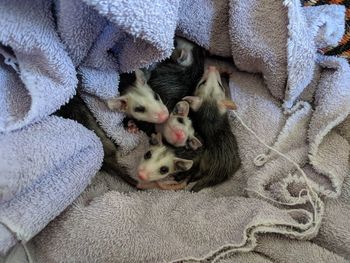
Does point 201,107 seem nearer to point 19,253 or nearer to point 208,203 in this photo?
point 208,203

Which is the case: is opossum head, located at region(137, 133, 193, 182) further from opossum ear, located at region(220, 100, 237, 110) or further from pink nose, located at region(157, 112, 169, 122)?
opossum ear, located at region(220, 100, 237, 110)

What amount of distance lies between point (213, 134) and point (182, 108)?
0.13 m

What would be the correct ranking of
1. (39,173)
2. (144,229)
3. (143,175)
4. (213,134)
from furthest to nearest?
(213,134) → (143,175) → (144,229) → (39,173)

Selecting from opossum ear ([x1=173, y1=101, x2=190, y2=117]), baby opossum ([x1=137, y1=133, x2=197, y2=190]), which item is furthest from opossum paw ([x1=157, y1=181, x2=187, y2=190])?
opossum ear ([x1=173, y1=101, x2=190, y2=117])

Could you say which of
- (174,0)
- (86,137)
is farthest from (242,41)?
(86,137)

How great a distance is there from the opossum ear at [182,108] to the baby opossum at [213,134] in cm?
4

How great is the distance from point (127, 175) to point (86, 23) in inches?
18.6

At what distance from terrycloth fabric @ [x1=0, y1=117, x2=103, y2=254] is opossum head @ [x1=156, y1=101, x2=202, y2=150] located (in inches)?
10.4

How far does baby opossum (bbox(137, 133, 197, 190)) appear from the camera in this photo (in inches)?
59.2

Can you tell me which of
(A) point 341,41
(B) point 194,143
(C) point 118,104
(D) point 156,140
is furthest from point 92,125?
(A) point 341,41

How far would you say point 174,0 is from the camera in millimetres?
1338

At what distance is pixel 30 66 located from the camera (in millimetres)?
1321

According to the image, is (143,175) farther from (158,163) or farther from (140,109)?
(140,109)

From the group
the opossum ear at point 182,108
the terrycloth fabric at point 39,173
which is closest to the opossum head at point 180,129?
the opossum ear at point 182,108
